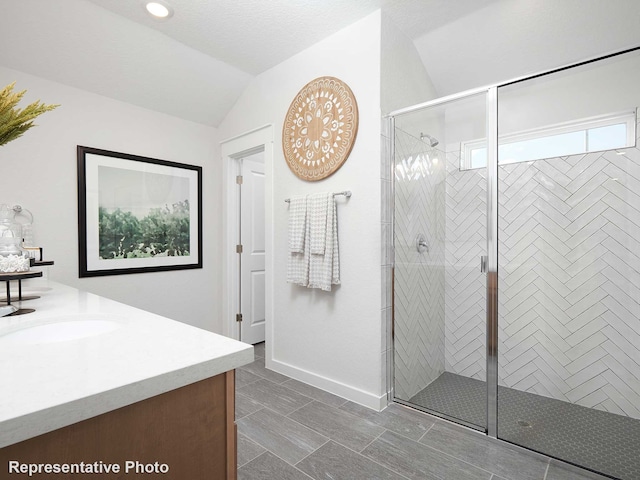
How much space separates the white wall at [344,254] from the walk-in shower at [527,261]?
0.18 m

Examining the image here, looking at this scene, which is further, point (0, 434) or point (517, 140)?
point (517, 140)

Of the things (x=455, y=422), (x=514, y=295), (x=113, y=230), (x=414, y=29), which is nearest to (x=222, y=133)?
(x=113, y=230)

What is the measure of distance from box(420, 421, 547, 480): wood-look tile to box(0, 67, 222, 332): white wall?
7.70 feet

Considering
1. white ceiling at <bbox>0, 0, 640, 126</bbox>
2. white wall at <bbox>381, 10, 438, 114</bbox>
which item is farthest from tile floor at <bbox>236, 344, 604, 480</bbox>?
white ceiling at <bbox>0, 0, 640, 126</bbox>

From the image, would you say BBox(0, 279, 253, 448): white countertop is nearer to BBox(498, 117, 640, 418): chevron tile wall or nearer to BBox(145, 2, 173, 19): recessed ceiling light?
BBox(498, 117, 640, 418): chevron tile wall

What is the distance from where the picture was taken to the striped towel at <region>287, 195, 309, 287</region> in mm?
2482

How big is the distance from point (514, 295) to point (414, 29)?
6.30ft

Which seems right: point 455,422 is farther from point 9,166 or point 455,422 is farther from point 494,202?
point 9,166

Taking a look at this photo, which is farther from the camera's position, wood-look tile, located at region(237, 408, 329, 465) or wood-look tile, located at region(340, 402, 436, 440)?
wood-look tile, located at region(340, 402, 436, 440)

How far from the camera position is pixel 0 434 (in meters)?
0.51

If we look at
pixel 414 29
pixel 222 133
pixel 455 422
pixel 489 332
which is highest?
pixel 414 29

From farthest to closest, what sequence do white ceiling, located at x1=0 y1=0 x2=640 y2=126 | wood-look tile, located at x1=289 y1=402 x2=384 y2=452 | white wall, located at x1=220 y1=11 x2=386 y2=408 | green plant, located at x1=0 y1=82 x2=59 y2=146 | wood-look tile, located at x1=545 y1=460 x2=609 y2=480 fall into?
white wall, located at x1=220 y1=11 x2=386 y2=408
white ceiling, located at x1=0 y1=0 x2=640 y2=126
wood-look tile, located at x1=289 y1=402 x2=384 y2=452
wood-look tile, located at x1=545 y1=460 x2=609 y2=480
green plant, located at x1=0 y1=82 x2=59 y2=146

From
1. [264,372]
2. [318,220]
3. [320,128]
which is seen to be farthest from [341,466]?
[320,128]

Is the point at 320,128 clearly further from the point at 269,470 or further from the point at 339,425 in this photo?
the point at 269,470
